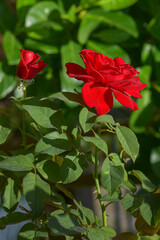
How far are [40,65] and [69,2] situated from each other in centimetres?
92

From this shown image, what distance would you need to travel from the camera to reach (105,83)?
408 millimetres

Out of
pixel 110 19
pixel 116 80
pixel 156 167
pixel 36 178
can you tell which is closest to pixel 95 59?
pixel 116 80

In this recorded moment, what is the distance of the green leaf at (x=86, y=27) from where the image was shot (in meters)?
1.25

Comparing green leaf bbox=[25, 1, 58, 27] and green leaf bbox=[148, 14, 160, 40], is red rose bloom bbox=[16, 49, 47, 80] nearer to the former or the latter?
green leaf bbox=[25, 1, 58, 27]

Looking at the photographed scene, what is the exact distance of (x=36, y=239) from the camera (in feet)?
1.30

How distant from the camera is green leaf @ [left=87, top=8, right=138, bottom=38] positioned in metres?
1.26

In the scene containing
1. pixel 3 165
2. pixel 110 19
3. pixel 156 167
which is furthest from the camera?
pixel 156 167

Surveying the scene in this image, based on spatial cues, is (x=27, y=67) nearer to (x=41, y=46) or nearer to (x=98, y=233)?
(x=98, y=233)

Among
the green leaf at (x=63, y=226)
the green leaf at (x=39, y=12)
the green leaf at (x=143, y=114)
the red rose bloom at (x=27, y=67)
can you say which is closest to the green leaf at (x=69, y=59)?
the green leaf at (x=39, y=12)

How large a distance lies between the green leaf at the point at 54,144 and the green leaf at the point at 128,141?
0.05m

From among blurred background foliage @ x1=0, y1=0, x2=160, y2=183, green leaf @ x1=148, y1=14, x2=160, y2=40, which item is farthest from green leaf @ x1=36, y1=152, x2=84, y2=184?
green leaf @ x1=148, y1=14, x2=160, y2=40

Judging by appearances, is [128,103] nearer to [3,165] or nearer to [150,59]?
[3,165]

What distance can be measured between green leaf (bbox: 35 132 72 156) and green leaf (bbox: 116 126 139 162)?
2.0 inches

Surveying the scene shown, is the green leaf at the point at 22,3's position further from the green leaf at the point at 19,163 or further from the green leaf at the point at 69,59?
the green leaf at the point at 19,163
